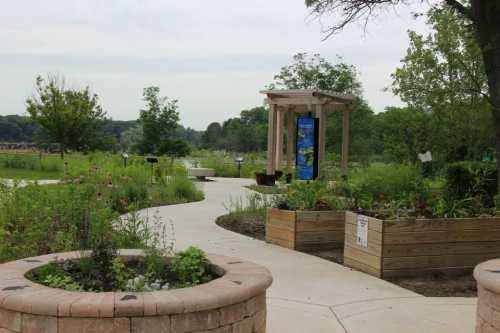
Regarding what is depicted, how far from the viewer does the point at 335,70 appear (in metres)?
26.7

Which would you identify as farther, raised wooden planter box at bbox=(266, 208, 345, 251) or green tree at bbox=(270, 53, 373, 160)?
green tree at bbox=(270, 53, 373, 160)

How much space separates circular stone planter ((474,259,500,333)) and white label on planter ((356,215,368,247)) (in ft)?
6.56

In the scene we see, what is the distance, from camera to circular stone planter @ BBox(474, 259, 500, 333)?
344cm

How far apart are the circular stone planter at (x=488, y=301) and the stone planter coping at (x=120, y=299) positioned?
1.45m

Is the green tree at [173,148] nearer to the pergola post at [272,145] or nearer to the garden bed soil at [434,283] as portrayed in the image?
the pergola post at [272,145]

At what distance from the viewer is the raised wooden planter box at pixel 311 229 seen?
690 cm

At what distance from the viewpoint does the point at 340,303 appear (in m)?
4.71

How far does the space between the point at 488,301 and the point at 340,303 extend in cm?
144

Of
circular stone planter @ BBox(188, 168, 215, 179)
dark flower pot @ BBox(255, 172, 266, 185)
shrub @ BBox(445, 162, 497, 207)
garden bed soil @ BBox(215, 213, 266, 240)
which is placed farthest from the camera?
circular stone planter @ BBox(188, 168, 215, 179)

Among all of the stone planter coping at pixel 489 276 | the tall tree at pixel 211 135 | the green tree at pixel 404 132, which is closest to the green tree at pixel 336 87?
the green tree at pixel 404 132

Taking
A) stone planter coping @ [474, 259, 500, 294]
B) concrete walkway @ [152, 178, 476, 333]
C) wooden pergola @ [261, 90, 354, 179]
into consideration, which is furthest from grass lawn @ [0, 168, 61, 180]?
stone planter coping @ [474, 259, 500, 294]

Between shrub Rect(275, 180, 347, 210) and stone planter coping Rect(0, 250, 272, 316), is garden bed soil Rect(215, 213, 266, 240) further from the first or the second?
stone planter coping Rect(0, 250, 272, 316)

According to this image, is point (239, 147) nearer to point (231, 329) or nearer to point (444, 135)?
point (444, 135)

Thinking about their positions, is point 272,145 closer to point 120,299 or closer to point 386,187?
point 386,187
